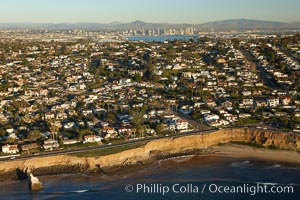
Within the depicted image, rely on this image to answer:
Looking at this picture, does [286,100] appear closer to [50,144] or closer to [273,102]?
[273,102]

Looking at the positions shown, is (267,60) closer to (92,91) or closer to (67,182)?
(92,91)

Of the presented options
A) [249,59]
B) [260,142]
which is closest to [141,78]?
[249,59]

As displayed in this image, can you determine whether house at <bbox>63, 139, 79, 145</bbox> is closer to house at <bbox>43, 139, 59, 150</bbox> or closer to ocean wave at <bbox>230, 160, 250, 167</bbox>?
house at <bbox>43, 139, 59, 150</bbox>

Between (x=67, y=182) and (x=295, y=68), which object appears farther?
(x=295, y=68)

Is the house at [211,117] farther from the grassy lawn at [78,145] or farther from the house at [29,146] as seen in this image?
the house at [29,146]

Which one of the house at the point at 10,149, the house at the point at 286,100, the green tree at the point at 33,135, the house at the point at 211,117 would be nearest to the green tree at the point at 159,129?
the house at the point at 211,117

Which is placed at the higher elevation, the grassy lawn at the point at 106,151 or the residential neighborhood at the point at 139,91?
the residential neighborhood at the point at 139,91
